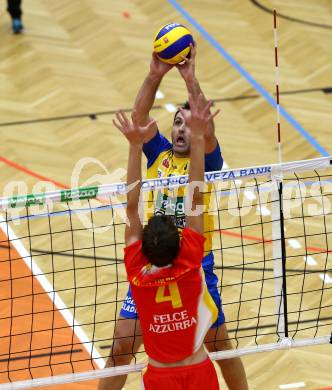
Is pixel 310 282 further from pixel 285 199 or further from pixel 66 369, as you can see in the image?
pixel 66 369

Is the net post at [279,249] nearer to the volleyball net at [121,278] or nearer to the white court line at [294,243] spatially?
the volleyball net at [121,278]

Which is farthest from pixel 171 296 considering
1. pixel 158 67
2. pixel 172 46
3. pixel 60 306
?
pixel 60 306

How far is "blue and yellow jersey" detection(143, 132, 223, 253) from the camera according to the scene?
25.5ft

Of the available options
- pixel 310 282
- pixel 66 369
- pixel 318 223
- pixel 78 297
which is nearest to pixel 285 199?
pixel 318 223

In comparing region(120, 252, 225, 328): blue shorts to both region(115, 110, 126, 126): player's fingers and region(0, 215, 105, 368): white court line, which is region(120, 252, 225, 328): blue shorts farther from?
region(115, 110, 126, 126): player's fingers

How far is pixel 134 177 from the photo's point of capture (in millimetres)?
6723

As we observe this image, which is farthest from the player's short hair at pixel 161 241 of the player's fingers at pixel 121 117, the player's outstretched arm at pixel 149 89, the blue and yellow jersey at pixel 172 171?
the player's outstretched arm at pixel 149 89

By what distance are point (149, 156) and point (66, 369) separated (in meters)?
2.20

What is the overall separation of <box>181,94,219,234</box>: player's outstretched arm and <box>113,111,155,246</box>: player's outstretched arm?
0.30 metres

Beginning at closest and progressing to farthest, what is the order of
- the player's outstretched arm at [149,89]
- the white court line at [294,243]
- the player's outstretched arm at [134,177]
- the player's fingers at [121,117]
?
the player's fingers at [121,117], the player's outstretched arm at [134,177], the player's outstretched arm at [149,89], the white court line at [294,243]

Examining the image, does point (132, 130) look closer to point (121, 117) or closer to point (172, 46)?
point (121, 117)

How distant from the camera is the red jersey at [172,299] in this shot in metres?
6.57

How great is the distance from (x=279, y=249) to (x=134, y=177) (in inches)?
75.3

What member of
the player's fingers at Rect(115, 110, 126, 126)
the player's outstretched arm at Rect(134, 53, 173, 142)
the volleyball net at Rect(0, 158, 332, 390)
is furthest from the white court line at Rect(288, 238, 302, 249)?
the player's fingers at Rect(115, 110, 126, 126)
